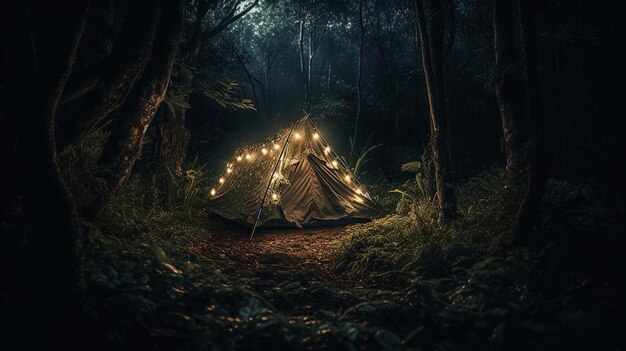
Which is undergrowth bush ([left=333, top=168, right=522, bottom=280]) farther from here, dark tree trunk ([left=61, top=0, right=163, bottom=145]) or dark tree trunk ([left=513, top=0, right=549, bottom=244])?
dark tree trunk ([left=61, top=0, right=163, bottom=145])

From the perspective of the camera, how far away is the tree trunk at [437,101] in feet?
16.6

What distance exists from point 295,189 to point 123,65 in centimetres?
434

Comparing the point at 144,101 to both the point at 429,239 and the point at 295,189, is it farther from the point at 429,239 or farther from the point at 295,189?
the point at 429,239

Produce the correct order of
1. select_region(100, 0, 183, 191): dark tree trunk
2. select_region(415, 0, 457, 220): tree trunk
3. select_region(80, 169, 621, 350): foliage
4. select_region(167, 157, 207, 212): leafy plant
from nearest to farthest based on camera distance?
select_region(80, 169, 621, 350): foliage < select_region(100, 0, 183, 191): dark tree trunk < select_region(415, 0, 457, 220): tree trunk < select_region(167, 157, 207, 212): leafy plant

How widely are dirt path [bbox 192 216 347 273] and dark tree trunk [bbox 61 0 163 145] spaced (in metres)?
2.27

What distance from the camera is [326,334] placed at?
2133mm

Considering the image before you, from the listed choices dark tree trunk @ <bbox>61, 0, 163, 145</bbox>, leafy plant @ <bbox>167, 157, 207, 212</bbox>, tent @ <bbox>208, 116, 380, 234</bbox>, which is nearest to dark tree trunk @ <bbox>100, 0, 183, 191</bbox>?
dark tree trunk @ <bbox>61, 0, 163, 145</bbox>

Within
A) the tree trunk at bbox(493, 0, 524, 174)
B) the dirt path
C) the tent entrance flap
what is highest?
the tree trunk at bbox(493, 0, 524, 174)

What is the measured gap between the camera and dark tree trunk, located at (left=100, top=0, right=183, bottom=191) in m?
3.82

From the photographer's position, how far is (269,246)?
18.8ft

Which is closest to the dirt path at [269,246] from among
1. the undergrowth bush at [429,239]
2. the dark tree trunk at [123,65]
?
the undergrowth bush at [429,239]

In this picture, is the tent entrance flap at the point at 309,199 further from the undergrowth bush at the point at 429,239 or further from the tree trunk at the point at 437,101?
the tree trunk at the point at 437,101

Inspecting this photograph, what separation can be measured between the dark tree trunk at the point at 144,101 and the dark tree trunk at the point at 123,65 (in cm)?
39

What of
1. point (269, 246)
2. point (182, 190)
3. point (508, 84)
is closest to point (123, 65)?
point (269, 246)
